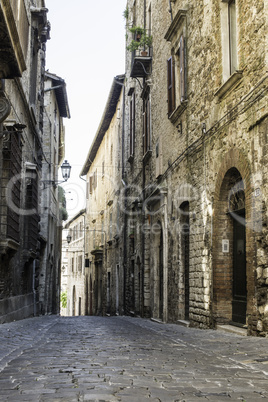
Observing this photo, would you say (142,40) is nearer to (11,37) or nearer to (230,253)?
(230,253)

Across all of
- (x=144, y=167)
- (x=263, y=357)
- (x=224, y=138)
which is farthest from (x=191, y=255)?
(x=144, y=167)

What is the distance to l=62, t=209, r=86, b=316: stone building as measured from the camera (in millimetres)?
38078

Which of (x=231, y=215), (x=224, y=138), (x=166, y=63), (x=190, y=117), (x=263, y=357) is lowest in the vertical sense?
(x=263, y=357)

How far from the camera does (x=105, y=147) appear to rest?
95.0 ft

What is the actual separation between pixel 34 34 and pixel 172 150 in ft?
18.2

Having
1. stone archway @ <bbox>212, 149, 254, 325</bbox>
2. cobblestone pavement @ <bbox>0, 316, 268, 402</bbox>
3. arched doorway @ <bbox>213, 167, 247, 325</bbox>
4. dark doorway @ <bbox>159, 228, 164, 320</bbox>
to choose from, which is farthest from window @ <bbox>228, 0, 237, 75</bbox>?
dark doorway @ <bbox>159, 228, 164, 320</bbox>

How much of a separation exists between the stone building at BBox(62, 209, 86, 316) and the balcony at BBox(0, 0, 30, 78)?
28234 millimetres

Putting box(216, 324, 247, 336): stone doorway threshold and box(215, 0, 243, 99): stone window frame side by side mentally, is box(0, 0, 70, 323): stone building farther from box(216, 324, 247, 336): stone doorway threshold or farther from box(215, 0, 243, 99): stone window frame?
box(216, 324, 247, 336): stone doorway threshold

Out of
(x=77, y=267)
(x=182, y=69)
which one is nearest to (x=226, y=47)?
(x=182, y=69)

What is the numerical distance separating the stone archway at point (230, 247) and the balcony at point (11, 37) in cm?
355

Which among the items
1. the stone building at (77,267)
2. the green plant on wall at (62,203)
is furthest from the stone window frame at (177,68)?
the stone building at (77,267)

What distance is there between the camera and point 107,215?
89.1 ft

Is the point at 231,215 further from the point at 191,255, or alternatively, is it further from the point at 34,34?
the point at 34,34

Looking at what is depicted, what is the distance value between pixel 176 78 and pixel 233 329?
6.50m
